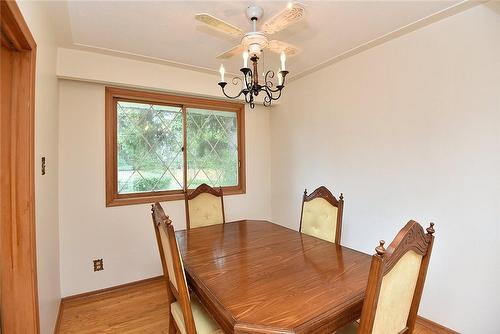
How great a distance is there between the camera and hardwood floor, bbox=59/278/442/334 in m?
2.00

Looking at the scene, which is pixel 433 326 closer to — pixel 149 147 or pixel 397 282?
pixel 397 282

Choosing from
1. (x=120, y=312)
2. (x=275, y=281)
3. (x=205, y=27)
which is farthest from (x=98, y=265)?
(x=205, y=27)

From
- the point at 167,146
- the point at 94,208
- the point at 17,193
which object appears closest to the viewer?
the point at 17,193

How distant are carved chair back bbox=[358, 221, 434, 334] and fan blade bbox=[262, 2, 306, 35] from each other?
1.14 metres

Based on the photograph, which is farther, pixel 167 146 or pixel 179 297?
pixel 167 146

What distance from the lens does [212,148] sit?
10.9ft

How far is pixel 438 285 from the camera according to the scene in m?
1.93

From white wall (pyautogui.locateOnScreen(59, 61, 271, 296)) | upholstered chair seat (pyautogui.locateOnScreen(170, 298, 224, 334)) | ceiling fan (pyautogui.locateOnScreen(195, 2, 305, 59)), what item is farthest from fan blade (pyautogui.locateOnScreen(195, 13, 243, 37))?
upholstered chair seat (pyautogui.locateOnScreen(170, 298, 224, 334))

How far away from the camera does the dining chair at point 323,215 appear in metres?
1.94

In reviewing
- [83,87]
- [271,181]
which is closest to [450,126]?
[271,181]

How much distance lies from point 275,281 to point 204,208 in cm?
145

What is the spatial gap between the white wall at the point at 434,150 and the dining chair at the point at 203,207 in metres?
1.27

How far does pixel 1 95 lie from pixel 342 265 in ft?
6.10

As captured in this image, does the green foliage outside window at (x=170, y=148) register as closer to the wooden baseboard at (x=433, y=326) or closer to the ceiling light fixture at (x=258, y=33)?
the ceiling light fixture at (x=258, y=33)
